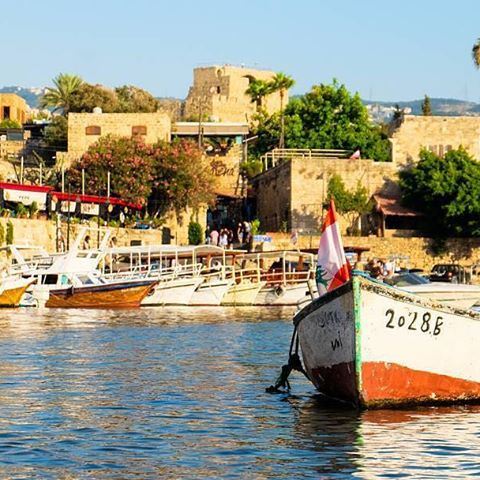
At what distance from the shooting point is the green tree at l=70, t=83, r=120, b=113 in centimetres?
8631

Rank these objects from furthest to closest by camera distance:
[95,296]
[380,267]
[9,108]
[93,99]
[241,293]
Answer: [9,108]
[93,99]
[380,267]
[241,293]
[95,296]

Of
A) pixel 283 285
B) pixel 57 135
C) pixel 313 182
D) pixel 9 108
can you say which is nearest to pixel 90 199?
pixel 313 182

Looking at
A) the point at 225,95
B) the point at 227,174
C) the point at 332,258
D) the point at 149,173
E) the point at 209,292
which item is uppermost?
the point at 225,95

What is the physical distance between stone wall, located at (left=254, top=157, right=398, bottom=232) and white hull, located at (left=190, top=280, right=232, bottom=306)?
1808 cm

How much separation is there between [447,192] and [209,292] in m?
21.5

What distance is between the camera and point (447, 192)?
69875mm

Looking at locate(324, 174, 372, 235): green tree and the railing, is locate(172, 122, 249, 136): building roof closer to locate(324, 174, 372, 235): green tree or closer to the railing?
the railing

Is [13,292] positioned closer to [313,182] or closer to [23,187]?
[23,187]

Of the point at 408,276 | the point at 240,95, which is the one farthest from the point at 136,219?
the point at 240,95

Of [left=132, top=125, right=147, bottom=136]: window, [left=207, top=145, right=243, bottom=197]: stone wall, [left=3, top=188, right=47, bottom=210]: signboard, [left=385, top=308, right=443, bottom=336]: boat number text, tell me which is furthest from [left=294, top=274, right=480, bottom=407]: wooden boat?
[left=207, top=145, right=243, bottom=197]: stone wall

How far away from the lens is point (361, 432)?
16922mm

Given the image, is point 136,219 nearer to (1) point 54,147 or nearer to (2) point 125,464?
(1) point 54,147

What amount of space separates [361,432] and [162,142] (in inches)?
2340

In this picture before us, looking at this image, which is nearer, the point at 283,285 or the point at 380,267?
the point at 283,285
